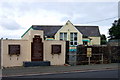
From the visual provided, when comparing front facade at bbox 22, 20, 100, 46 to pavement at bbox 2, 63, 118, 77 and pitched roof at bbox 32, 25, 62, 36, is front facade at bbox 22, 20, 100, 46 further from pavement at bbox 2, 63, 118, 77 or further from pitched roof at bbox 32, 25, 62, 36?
pavement at bbox 2, 63, 118, 77

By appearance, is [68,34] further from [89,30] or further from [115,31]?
[115,31]

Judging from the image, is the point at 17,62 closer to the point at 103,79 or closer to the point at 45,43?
the point at 45,43

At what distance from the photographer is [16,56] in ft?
70.1

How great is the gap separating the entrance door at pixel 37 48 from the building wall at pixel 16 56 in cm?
48

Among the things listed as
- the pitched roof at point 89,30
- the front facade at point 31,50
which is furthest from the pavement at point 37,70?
the pitched roof at point 89,30

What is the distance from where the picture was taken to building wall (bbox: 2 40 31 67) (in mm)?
20844

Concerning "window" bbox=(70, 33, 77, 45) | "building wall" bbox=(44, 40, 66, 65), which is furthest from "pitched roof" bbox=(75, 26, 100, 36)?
"building wall" bbox=(44, 40, 66, 65)

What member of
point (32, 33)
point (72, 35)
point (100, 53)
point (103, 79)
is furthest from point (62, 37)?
point (103, 79)

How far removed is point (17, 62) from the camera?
21.4 m

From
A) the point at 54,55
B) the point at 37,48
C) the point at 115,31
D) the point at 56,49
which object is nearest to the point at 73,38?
the point at 56,49

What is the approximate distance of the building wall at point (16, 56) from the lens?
20.8 meters

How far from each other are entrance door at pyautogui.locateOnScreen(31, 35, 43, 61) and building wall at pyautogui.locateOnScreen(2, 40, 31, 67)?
0.48 meters

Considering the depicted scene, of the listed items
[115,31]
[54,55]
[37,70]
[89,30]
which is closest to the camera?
[37,70]

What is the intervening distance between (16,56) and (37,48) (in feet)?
6.90
